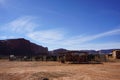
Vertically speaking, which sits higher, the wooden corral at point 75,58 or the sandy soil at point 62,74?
the wooden corral at point 75,58

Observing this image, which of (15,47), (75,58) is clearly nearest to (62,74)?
(75,58)

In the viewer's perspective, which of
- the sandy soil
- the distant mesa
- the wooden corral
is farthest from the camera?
the distant mesa

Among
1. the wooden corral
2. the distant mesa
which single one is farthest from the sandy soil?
the distant mesa

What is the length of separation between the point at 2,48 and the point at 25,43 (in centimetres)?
992

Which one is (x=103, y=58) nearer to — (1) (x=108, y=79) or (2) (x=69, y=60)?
(2) (x=69, y=60)

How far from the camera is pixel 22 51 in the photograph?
270ft

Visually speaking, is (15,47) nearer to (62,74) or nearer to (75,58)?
(75,58)

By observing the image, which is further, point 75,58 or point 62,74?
point 75,58

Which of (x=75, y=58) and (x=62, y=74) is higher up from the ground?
(x=75, y=58)

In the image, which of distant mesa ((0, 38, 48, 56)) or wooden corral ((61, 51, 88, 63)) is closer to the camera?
wooden corral ((61, 51, 88, 63))

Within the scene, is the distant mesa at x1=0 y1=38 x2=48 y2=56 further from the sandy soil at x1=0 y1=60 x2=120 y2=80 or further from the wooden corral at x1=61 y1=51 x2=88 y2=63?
the sandy soil at x1=0 y1=60 x2=120 y2=80

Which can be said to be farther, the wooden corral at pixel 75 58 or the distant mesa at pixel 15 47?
the distant mesa at pixel 15 47

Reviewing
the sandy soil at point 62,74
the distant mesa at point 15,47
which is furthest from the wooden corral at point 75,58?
the distant mesa at point 15,47

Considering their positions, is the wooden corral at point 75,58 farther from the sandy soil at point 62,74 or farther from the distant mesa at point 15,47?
the distant mesa at point 15,47
